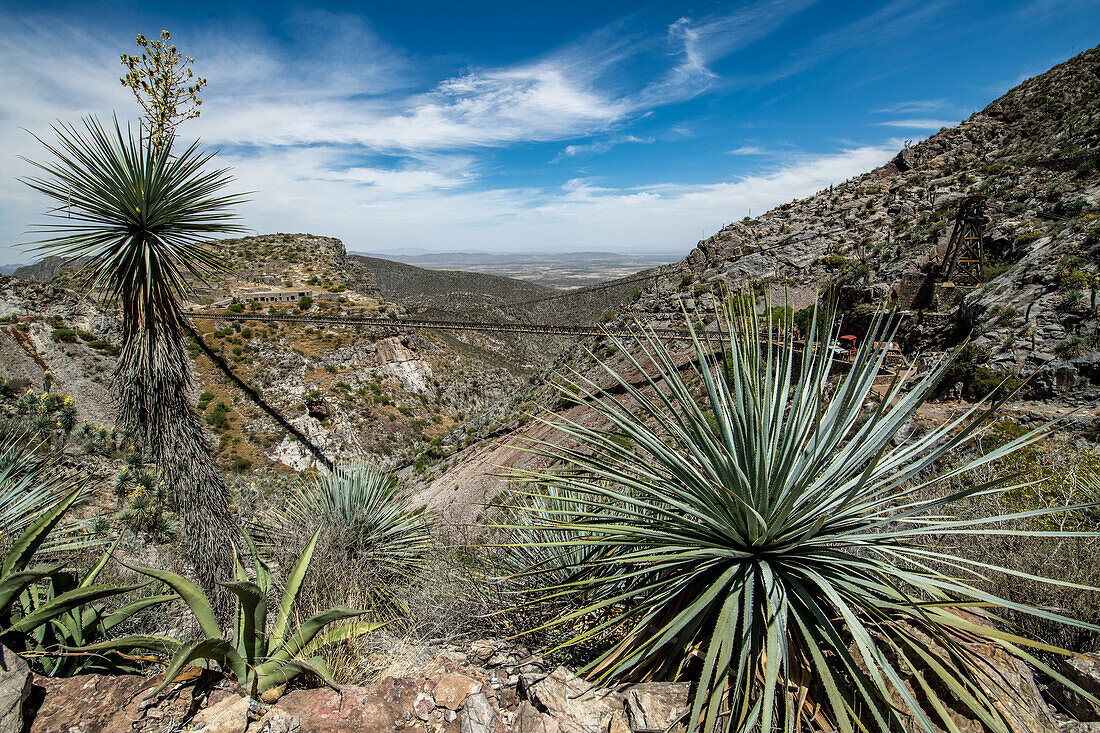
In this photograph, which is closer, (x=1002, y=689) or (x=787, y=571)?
(x=1002, y=689)

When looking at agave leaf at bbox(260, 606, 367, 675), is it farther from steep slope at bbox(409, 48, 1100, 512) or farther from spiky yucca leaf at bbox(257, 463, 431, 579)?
spiky yucca leaf at bbox(257, 463, 431, 579)

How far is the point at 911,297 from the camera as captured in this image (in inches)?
487

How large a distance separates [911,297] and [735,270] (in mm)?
5326

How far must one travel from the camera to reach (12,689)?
5.51ft

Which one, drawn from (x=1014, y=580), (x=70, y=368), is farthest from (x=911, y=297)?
(x=70, y=368)

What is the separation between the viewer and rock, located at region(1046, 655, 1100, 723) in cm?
196

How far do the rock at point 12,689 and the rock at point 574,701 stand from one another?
1889 millimetres

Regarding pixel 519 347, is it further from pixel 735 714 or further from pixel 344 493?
pixel 735 714

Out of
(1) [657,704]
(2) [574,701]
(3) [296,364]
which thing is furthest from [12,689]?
(3) [296,364]

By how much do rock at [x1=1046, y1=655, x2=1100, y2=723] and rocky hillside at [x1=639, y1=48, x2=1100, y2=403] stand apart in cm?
444

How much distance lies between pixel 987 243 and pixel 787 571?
1583 centimetres

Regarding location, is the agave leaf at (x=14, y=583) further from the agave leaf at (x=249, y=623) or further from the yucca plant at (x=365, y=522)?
the yucca plant at (x=365, y=522)

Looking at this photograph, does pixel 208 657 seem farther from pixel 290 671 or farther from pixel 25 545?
pixel 25 545

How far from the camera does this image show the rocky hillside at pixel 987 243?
7.60 meters
